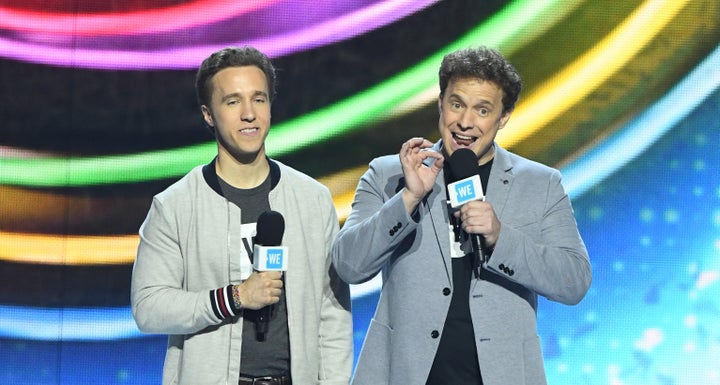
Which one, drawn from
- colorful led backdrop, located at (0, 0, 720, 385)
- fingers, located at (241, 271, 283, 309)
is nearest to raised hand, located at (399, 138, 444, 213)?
fingers, located at (241, 271, 283, 309)

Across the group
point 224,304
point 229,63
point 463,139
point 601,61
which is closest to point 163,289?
point 224,304

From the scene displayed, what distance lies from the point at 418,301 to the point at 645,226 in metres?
1.91

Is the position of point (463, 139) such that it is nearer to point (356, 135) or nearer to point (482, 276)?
point (482, 276)

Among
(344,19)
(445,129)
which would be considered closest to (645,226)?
(344,19)

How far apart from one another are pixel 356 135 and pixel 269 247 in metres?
1.78

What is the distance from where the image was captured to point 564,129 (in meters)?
3.82

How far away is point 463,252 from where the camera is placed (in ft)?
7.63

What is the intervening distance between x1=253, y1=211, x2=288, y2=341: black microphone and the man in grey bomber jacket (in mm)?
31

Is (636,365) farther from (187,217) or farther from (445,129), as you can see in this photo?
(187,217)

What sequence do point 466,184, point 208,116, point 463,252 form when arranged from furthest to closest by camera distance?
1. point 208,116
2. point 463,252
3. point 466,184

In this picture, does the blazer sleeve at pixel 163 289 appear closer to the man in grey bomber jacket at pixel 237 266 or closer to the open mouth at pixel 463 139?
the man in grey bomber jacket at pixel 237 266

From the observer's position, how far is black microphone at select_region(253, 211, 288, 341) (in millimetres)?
2107

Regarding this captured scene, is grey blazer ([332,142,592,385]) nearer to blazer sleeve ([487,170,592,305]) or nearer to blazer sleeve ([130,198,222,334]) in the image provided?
blazer sleeve ([487,170,592,305])

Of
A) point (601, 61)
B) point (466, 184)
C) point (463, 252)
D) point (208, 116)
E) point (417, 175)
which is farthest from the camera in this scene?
point (601, 61)
